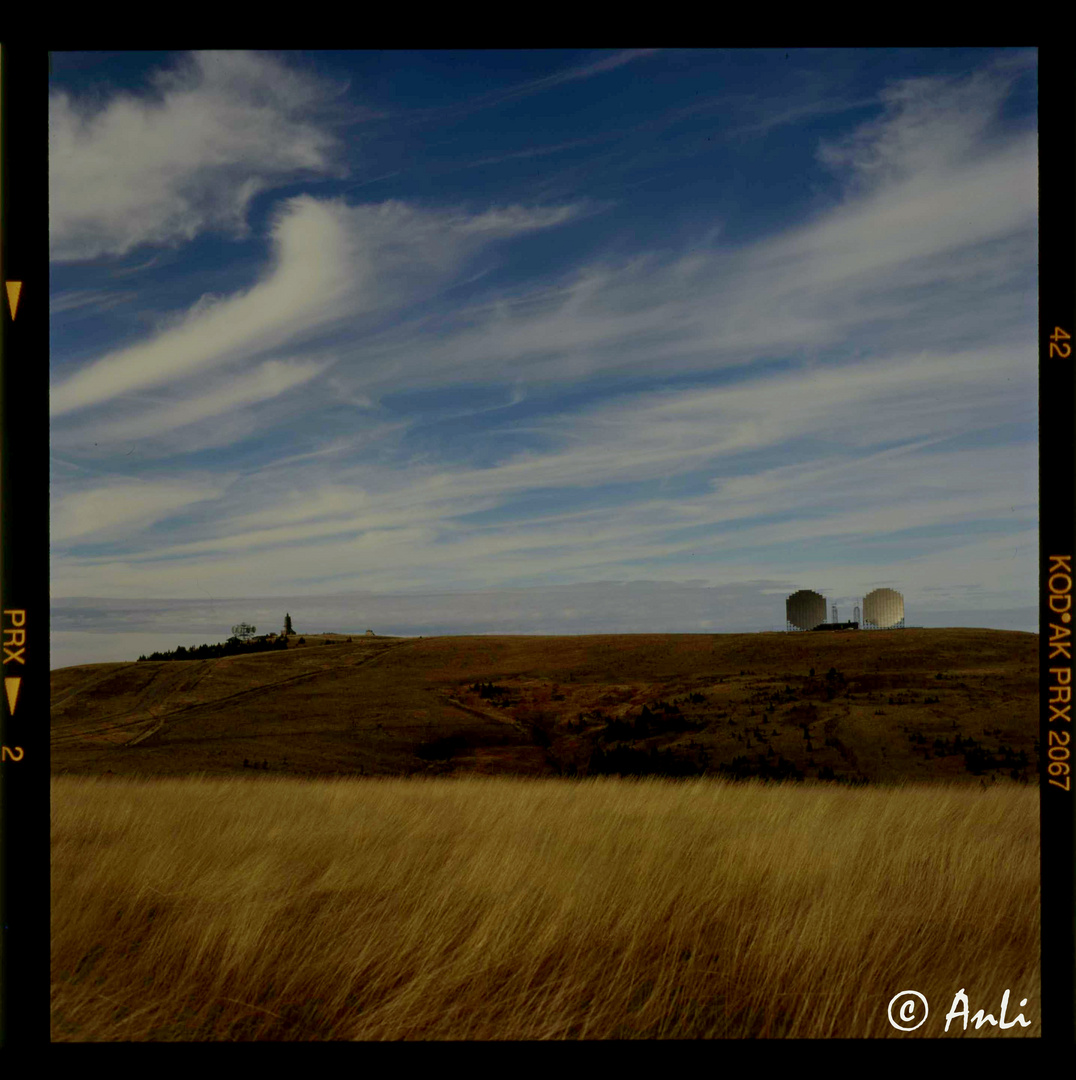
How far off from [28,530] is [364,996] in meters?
2.88

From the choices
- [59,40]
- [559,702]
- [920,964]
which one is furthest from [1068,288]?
[559,702]

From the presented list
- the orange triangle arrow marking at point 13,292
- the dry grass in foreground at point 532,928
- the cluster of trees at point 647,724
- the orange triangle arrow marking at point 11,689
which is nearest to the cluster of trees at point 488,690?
the cluster of trees at point 647,724

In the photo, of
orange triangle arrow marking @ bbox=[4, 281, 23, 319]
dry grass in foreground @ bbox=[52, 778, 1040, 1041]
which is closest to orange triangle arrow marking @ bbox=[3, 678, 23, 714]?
orange triangle arrow marking @ bbox=[4, 281, 23, 319]

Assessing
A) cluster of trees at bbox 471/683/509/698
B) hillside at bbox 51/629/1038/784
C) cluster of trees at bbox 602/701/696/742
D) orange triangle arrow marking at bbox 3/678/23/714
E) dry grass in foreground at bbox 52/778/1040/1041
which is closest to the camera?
orange triangle arrow marking at bbox 3/678/23/714

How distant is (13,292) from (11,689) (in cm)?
156

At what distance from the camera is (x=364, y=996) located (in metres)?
4.25

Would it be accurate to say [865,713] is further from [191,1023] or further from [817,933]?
[191,1023]

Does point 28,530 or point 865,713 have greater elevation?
point 28,530

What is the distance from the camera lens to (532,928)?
486 centimetres

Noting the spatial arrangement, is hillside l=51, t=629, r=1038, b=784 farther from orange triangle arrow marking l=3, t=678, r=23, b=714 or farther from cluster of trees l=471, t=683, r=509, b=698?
orange triangle arrow marking l=3, t=678, r=23, b=714

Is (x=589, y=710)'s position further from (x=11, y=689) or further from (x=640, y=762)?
(x=11, y=689)

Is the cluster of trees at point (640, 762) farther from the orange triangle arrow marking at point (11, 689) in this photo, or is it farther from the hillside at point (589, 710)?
the orange triangle arrow marking at point (11, 689)

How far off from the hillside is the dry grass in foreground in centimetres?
957

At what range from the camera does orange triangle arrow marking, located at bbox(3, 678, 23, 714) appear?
10.4 feet
